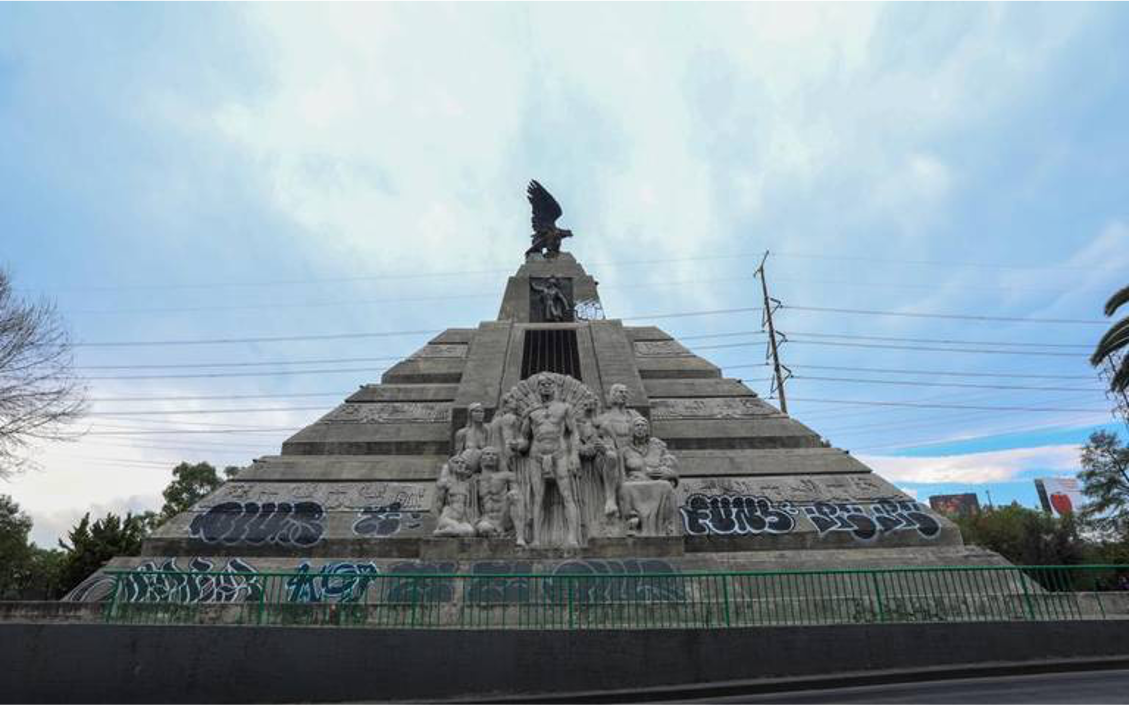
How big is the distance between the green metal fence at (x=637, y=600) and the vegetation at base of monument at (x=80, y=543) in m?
8.24

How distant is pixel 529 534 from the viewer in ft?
44.0

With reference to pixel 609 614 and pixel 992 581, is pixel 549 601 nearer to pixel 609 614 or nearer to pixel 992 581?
pixel 609 614

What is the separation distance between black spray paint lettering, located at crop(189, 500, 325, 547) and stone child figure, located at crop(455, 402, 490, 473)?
3851mm

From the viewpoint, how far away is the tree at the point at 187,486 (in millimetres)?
38931

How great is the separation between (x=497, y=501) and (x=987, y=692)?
9.35 metres

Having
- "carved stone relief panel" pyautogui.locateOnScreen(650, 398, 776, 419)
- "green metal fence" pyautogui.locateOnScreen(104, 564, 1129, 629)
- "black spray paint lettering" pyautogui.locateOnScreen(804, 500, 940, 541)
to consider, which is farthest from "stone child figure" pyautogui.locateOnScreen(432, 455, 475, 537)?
"black spray paint lettering" pyautogui.locateOnScreen(804, 500, 940, 541)

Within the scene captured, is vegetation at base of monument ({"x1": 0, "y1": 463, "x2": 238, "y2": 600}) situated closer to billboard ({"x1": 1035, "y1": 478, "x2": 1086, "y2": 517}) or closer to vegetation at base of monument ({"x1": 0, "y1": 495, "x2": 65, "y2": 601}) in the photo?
vegetation at base of monument ({"x1": 0, "y1": 495, "x2": 65, "y2": 601})

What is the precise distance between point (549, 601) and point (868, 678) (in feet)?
16.3

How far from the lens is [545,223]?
113 ft

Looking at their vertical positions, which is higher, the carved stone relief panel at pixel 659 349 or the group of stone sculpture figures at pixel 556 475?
the carved stone relief panel at pixel 659 349

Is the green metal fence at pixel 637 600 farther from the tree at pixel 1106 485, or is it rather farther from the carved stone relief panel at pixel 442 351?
the tree at pixel 1106 485

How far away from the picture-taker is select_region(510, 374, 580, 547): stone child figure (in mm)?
13555

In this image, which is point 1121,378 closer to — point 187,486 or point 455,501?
point 455,501

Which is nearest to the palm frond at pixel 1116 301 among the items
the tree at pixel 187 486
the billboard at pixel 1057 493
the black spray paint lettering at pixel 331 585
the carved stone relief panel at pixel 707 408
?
the carved stone relief panel at pixel 707 408
